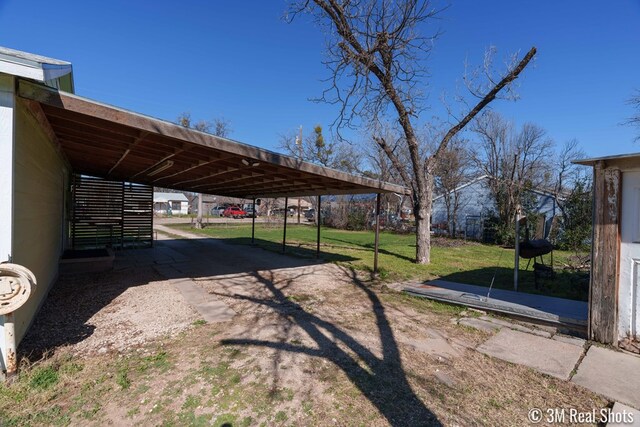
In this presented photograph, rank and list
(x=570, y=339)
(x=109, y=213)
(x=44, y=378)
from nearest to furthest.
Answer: (x=44, y=378)
(x=570, y=339)
(x=109, y=213)

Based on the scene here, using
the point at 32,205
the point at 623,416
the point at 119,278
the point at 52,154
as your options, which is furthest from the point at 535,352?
the point at 52,154

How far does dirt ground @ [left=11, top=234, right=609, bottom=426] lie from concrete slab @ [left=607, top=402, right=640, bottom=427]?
13cm

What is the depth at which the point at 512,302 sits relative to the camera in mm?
5328

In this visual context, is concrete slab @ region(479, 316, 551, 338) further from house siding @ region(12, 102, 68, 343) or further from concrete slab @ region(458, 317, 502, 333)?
house siding @ region(12, 102, 68, 343)

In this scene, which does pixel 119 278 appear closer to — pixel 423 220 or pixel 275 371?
pixel 275 371

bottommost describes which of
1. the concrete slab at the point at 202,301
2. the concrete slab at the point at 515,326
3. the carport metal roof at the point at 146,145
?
the concrete slab at the point at 202,301

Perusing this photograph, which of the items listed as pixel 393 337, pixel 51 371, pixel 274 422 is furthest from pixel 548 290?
pixel 51 371

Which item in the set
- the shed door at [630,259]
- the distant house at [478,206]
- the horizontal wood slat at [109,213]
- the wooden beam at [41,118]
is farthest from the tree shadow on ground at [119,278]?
the distant house at [478,206]

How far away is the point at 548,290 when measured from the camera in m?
6.47

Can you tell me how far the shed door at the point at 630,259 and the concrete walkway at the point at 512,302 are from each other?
1.89 ft

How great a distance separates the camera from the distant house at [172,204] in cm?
4862

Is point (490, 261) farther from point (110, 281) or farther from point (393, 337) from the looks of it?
point (110, 281)

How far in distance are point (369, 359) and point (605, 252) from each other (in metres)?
3.04

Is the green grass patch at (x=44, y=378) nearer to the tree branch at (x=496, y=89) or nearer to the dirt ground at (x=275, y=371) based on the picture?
the dirt ground at (x=275, y=371)
